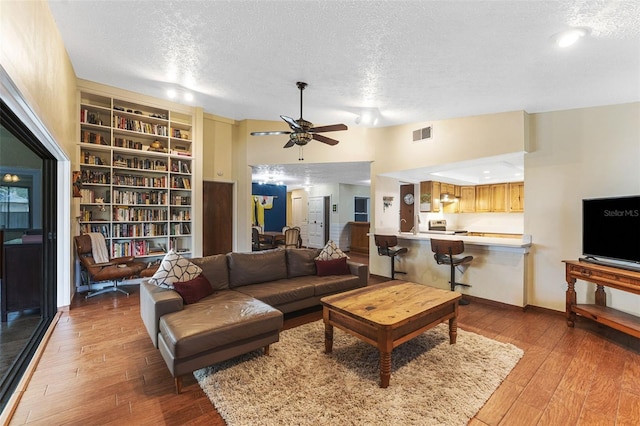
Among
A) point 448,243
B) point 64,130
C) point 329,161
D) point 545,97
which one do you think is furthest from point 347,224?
point 64,130

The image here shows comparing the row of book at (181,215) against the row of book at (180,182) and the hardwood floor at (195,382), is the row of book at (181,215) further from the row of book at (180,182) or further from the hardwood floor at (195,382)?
the hardwood floor at (195,382)

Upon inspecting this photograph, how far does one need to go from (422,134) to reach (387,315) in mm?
3535

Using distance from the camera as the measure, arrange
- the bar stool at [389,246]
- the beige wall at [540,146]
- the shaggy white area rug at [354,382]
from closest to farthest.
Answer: the shaggy white area rug at [354,382]
the beige wall at [540,146]
the bar stool at [389,246]

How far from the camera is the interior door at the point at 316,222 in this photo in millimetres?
10289

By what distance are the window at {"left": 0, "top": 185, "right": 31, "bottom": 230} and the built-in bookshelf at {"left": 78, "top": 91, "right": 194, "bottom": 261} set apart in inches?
49.3

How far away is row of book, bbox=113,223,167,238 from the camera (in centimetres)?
462

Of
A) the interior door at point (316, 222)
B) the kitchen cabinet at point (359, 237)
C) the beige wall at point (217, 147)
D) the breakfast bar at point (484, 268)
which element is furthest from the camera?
the interior door at point (316, 222)

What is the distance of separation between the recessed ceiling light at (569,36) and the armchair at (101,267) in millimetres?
5739

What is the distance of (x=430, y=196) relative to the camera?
6566 millimetres

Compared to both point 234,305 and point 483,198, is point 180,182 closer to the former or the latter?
point 234,305

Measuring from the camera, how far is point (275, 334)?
8.16 ft

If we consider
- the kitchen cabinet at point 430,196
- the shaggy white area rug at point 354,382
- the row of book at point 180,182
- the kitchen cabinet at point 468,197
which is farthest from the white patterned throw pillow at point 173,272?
the kitchen cabinet at point 468,197

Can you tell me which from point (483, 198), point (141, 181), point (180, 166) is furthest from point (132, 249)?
point (483, 198)

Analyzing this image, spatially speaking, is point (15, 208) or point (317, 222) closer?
point (15, 208)
